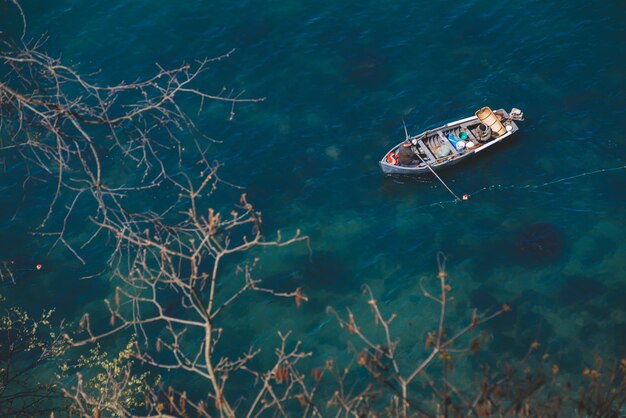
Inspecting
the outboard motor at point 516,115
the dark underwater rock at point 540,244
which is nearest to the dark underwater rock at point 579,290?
the dark underwater rock at point 540,244

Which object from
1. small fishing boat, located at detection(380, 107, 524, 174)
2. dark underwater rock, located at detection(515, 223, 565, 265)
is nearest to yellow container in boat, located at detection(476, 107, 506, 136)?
small fishing boat, located at detection(380, 107, 524, 174)

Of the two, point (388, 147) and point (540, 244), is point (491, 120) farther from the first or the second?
point (540, 244)

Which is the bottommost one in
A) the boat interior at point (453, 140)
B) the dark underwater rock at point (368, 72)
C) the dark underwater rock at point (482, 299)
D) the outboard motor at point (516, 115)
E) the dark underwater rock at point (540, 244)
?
the dark underwater rock at point (482, 299)

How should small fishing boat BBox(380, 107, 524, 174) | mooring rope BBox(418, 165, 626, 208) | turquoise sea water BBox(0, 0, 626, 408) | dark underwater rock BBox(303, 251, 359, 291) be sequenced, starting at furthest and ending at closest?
small fishing boat BBox(380, 107, 524, 174), mooring rope BBox(418, 165, 626, 208), dark underwater rock BBox(303, 251, 359, 291), turquoise sea water BBox(0, 0, 626, 408)

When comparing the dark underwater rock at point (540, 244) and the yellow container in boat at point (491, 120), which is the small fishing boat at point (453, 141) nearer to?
the yellow container in boat at point (491, 120)

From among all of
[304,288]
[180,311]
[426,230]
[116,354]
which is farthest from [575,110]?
[116,354]

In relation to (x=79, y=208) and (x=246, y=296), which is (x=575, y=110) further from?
(x=79, y=208)

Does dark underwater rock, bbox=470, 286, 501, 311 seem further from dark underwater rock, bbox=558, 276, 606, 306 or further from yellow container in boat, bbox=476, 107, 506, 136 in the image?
yellow container in boat, bbox=476, 107, 506, 136
